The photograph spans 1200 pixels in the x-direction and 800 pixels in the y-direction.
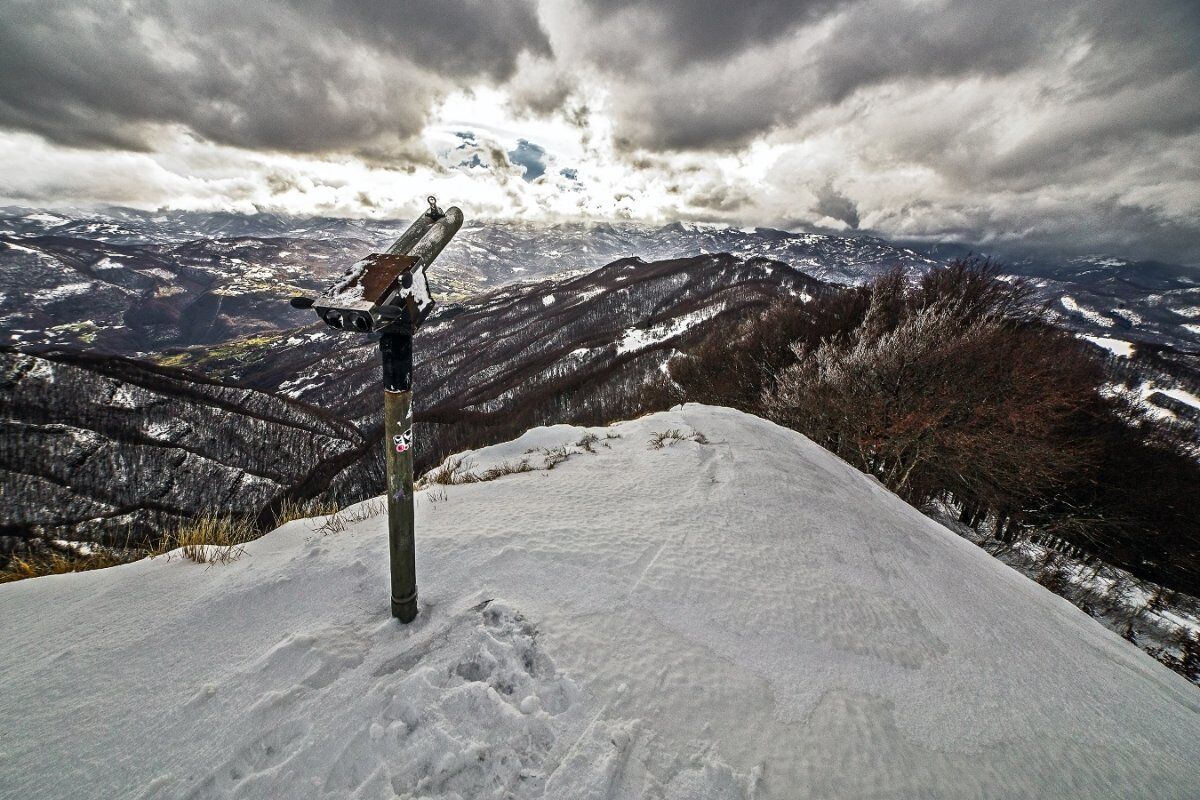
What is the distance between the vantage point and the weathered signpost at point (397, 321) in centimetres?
266

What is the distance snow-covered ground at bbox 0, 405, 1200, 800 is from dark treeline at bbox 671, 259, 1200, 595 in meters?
13.7

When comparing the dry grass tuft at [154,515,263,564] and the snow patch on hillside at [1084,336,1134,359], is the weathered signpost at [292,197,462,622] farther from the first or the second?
the snow patch on hillside at [1084,336,1134,359]

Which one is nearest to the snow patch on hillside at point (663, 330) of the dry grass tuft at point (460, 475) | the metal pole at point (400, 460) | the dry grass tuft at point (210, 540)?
the dry grass tuft at point (460, 475)

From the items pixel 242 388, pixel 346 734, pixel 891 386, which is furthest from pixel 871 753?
pixel 242 388

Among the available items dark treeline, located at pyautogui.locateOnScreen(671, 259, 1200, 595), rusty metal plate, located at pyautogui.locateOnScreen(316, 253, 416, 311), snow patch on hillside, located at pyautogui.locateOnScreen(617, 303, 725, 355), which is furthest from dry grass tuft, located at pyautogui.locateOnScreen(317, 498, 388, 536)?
snow patch on hillside, located at pyautogui.locateOnScreen(617, 303, 725, 355)

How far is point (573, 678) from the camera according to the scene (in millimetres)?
2748

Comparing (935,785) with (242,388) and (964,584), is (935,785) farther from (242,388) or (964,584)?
(242,388)

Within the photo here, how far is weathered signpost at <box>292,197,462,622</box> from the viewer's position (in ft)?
8.73

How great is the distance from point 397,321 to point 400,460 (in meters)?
0.99

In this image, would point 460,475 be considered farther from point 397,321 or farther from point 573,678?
point 573,678

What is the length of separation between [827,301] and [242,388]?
11978 cm

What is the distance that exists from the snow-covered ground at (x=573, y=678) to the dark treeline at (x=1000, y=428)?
13712mm

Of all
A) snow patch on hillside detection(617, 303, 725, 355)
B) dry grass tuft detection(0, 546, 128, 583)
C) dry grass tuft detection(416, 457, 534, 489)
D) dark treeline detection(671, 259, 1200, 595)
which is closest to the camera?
→ dry grass tuft detection(0, 546, 128, 583)

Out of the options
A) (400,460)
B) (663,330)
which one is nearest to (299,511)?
(400,460)
